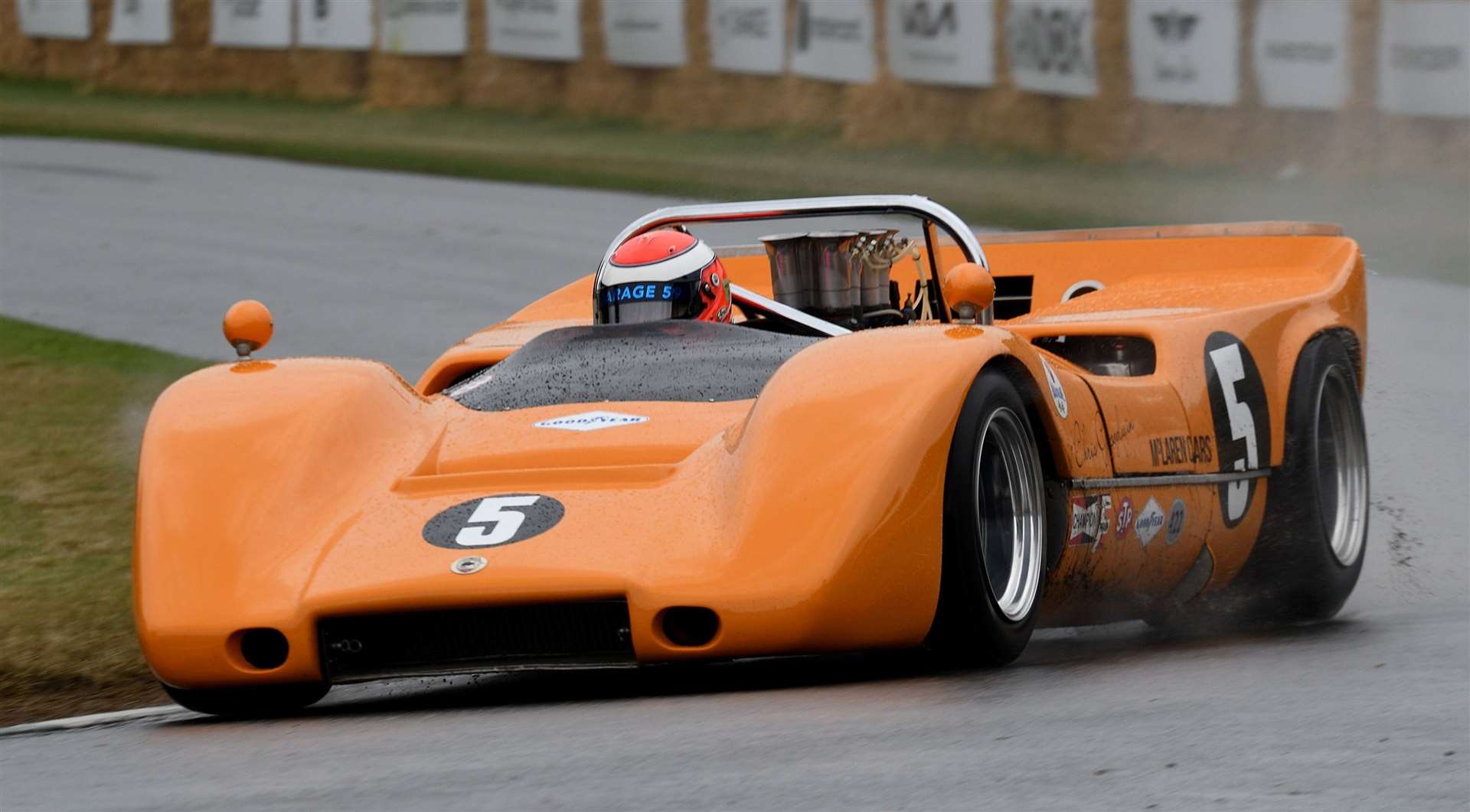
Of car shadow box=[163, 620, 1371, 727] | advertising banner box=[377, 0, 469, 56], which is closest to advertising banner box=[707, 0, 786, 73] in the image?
advertising banner box=[377, 0, 469, 56]

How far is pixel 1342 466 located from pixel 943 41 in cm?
1146

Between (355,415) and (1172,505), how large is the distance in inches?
79.2

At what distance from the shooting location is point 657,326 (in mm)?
5648

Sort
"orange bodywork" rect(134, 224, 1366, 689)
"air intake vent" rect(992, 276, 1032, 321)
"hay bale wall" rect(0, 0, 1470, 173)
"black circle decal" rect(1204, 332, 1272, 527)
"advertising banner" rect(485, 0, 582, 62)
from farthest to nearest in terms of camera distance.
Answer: "advertising banner" rect(485, 0, 582, 62), "hay bale wall" rect(0, 0, 1470, 173), "air intake vent" rect(992, 276, 1032, 321), "black circle decal" rect(1204, 332, 1272, 527), "orange bodywork" rect(134, 224, 1366, 689)

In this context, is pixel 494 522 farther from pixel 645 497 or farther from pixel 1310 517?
pixel 1310 517

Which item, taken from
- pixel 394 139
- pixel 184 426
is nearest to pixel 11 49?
pixel 394 139

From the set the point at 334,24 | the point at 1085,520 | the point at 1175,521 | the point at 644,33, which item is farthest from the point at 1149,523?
the point at 334,24

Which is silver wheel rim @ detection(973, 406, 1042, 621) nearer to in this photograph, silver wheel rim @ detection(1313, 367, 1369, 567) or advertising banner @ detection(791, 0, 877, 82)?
silver wheel rim @ detection(1313, 367, 1369, 567)

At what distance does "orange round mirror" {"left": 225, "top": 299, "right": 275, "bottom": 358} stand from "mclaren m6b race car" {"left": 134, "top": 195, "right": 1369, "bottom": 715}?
12mm

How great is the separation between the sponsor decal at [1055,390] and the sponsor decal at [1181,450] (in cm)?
58

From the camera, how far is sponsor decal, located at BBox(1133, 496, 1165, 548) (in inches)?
219

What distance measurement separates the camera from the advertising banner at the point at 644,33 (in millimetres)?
20312

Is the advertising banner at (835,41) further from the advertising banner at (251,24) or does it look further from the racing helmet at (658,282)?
the racing helmet at (658,282)

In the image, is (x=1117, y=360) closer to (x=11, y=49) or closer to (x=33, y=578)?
(x=33, y=578)
